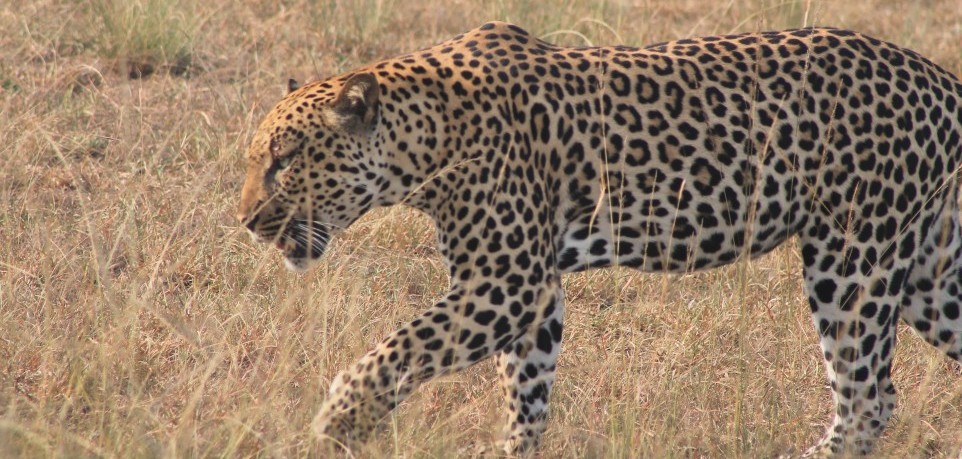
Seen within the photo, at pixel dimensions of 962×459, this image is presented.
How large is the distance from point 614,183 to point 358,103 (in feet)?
3.27

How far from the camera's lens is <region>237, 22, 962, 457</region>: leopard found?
4.98 m

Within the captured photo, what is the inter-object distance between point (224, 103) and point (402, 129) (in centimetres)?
368

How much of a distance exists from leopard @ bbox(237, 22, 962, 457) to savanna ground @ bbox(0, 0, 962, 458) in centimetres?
20

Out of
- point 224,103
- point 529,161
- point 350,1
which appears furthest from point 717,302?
point 350,1

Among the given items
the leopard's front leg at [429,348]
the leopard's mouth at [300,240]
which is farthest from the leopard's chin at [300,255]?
the leopard's front leg at [429,348]

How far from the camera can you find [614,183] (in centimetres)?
531

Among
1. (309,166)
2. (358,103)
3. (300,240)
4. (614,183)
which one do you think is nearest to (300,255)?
(300,240)

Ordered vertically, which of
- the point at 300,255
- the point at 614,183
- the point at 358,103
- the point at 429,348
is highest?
the point at 358,103

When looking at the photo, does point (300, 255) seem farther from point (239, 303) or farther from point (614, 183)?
point (614, 183)

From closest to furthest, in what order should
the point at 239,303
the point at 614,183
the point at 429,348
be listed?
the point at 429,348 < the point at 614,183 < the point at 239,303

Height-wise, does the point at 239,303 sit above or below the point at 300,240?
below

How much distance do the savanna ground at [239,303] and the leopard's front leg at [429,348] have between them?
101mm

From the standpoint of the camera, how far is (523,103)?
5.21 m

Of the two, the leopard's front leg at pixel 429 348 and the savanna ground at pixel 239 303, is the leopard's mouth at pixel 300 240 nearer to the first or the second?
the savanna ground at pixel 239 303
